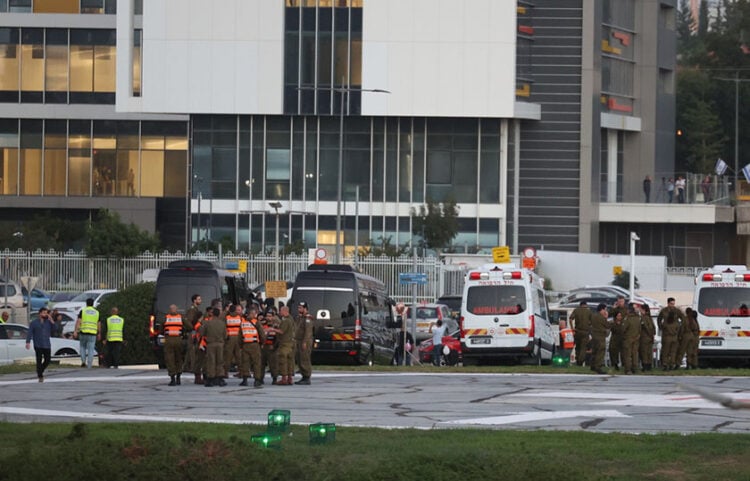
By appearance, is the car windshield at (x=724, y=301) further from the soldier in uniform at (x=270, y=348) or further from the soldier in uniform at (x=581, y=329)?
the soldier in uniform at (x=270, y=348)

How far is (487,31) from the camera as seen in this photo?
76500 mm

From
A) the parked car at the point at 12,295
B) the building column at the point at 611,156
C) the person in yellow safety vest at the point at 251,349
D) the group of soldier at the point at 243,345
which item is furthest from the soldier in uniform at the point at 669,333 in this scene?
the building column at the point at 611,156

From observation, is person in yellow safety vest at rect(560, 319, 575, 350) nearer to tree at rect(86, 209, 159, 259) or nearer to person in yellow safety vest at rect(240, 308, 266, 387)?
person in yellow safety vest at rect(240, 308, 266, 387)

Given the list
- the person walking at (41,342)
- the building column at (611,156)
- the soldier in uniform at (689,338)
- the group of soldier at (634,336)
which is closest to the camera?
the person walking at (41,342)

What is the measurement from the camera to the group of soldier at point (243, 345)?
2945 centimetres

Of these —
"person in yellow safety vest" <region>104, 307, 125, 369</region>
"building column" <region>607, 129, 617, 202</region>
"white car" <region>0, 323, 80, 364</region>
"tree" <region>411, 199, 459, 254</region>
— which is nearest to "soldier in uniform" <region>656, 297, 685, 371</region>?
"person in yellow safety vest" <region>104, 307, 125, 369</region>

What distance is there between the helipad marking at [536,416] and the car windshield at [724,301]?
1413 centimetres

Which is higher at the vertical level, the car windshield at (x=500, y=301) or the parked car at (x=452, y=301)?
the car windshield at (x=500, y=301)

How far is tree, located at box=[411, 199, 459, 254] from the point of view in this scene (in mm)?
73938

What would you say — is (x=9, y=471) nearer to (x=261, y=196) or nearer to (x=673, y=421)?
(x=673, y=421)

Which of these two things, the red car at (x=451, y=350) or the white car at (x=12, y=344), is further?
the red car at (x=451, y=350)

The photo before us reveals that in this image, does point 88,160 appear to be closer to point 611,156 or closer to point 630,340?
point 611,156

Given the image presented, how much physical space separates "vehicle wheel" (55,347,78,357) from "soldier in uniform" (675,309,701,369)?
53.6ft

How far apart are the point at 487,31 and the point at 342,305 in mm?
41564
